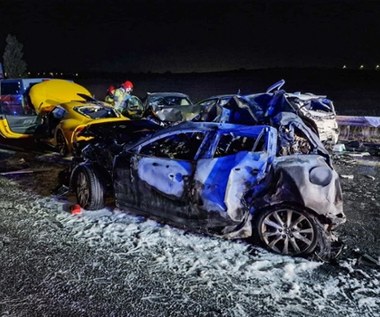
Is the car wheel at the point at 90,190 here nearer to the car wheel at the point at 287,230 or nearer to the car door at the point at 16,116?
the car wheel at the point at 287,230

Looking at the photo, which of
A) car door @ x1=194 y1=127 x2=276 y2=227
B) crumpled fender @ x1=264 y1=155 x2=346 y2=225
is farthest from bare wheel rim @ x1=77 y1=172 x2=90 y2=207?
crumpled fender @ x1=264 y1=155 x2=346 y2=225

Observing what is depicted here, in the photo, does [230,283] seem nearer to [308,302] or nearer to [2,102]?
[308,302]

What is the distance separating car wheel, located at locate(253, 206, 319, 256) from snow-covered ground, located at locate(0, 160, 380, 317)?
5.5 inches

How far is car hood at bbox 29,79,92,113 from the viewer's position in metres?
10.7

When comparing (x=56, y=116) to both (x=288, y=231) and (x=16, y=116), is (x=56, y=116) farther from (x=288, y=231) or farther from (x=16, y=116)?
(x=288, y=231)

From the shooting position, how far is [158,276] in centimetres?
417

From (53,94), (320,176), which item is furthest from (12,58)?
(320,176)

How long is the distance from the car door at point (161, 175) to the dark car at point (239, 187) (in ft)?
0.04

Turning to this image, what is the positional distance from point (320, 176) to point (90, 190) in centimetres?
329

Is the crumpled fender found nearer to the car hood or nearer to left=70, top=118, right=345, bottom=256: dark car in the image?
left=70, top=118, right=345, bottom=256: dark car

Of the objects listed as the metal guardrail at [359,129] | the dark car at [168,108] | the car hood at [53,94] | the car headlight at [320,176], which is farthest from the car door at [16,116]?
the metal guardrail at [359,129]

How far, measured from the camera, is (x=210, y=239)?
5047 millimetres

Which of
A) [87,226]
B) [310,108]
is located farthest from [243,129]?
[310,108]

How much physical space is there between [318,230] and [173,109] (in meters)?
7.12
